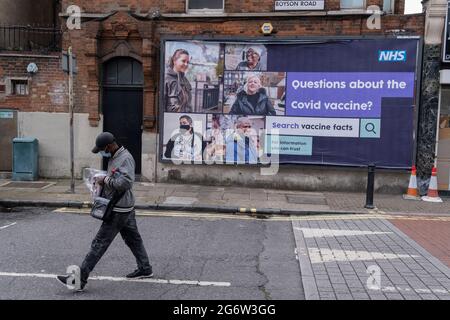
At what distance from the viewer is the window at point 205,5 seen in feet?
43.1

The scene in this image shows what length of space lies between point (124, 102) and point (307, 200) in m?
5.80

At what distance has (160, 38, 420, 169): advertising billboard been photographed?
12148mm

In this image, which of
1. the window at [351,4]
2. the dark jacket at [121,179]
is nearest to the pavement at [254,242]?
the dark jacket at [121,179]

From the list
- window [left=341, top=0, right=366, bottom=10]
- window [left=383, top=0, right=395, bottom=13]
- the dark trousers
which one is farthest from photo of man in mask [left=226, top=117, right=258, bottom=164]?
the dark trousers

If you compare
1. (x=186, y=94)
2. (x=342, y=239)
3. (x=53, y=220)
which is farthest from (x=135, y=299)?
→ (x=186, y=94)

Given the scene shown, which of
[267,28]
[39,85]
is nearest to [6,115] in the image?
[39,85]

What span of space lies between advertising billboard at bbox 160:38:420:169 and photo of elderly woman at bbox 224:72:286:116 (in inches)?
1.0

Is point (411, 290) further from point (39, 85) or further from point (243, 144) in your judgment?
point (39, 85)

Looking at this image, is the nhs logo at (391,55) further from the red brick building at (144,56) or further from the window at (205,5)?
the window at (205,5)

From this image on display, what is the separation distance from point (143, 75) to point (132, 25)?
1.34 meters

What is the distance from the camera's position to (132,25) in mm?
12844

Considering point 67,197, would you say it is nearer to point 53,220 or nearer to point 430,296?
point 53,220
